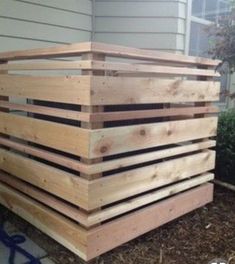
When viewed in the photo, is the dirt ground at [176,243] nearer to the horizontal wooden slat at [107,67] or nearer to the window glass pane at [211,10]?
the horizontal wooden slat at [107,67]

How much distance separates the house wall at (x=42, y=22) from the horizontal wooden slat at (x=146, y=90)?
1.48 m

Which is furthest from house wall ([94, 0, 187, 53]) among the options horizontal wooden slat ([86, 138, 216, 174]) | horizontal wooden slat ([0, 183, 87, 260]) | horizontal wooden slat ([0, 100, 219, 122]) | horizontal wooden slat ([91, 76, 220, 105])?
horizontal wooden slat ([0, 183, 87, 260])

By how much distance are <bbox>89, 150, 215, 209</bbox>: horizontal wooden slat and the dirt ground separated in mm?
397

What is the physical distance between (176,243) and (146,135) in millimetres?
840

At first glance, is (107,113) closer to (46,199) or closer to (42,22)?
(46,199)

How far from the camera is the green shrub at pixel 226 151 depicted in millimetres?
3512

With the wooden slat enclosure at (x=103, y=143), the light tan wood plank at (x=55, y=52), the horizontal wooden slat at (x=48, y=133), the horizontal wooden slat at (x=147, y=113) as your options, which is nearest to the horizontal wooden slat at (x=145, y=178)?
the wooden slat enclosure at (x=103, y=143)

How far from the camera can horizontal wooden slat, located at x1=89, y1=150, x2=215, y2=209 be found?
2.01 m

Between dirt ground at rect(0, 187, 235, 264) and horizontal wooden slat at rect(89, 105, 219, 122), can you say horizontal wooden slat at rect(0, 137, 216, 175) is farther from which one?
dirt ground at rect(0, 187, 235, 264)

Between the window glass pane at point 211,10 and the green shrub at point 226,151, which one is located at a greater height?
the window glass pane at point 211,10

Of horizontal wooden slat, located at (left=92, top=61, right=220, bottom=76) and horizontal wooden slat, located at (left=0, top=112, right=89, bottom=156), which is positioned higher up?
horizontal wooden slat, located at (left=92, top=61, right=220, bottom=76)

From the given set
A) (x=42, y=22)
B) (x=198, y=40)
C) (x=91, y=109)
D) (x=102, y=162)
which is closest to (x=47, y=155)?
(x=102, y=162)

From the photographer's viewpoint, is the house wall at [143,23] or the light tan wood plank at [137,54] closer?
the light tan wood plank at [137,54]

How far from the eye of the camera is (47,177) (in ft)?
A: 7.33
